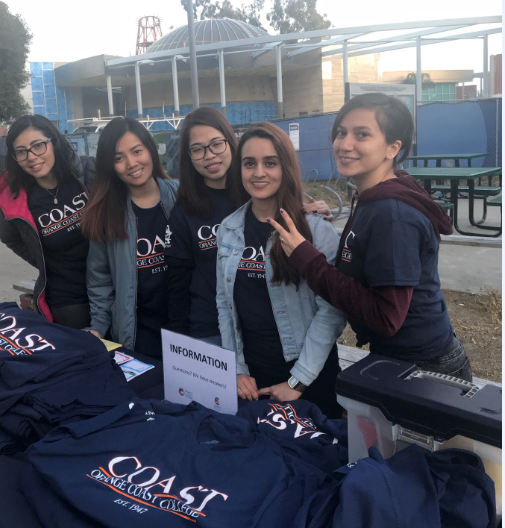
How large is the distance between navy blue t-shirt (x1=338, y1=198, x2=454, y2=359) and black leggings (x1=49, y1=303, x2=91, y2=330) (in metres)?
1.59

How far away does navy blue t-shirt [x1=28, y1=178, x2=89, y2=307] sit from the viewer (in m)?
2.64

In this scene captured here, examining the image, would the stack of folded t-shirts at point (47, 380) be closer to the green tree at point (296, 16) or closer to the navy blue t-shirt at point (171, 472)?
the navy blue t-shirt at point (171, 472)

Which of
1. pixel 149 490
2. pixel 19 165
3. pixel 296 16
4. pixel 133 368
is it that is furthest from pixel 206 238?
pixel 296 16

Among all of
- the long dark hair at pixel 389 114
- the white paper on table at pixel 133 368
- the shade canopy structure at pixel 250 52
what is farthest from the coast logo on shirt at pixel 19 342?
the shade canopy structure at pixel 250 52

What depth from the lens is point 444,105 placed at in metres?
14.2

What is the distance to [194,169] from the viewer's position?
233 cm

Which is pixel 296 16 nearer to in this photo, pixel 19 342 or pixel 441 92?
pixel 441 92

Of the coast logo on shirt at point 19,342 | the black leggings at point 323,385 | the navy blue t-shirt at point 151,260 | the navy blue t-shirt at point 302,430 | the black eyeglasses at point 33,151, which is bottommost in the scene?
the black leggings at point 323,385

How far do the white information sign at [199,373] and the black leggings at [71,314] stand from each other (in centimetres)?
107

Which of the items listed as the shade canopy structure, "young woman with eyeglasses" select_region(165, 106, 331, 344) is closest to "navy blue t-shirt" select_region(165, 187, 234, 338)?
"young woman with eyeglasses" select_region(165, 106, 331, 344)

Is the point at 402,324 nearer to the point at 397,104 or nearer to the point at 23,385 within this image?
the point at 397,104

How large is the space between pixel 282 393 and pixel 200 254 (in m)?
0.75

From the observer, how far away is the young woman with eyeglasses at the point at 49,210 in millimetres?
2580

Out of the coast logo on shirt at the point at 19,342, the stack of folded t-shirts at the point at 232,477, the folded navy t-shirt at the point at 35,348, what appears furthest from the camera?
the coast logo on shirt at the point at 19,342
